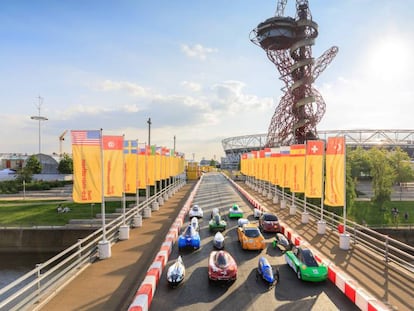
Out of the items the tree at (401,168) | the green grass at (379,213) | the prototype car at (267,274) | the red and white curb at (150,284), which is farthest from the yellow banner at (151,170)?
the tree at (401,168)

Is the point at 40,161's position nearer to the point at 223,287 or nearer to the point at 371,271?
the point at 223,287

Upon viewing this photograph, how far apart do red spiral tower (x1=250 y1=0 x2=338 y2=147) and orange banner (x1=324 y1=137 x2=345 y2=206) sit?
48660mm

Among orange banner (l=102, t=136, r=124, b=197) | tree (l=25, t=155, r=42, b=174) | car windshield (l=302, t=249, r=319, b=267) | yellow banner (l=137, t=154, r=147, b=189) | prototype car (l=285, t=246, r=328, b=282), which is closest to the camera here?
prototype car (l=285, t=246, r=328, b=282)

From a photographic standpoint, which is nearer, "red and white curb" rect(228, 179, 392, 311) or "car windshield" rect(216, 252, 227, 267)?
"red and white curb" rect(228, 179, 392, 311)

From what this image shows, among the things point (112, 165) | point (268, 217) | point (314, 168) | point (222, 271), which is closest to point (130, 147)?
point (112, 165)

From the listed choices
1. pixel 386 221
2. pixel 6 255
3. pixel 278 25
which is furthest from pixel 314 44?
pixel 6 255

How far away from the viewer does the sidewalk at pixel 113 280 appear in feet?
33.9

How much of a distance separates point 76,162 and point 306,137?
58.9m

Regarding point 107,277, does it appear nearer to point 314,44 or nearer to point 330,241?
point 330,241

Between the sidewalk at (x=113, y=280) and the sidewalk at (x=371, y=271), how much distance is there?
29.6 ft

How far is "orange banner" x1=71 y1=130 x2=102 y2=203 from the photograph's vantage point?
14.9 m

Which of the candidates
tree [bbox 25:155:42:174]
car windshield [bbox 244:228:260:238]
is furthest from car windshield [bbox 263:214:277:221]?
tree [bbox 25:155:42:174]

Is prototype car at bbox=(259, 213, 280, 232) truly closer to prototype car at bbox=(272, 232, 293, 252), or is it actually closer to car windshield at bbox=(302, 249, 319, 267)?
prototype car at bbox=(272, 232, 293, 252)

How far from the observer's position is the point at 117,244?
17.7 metres
